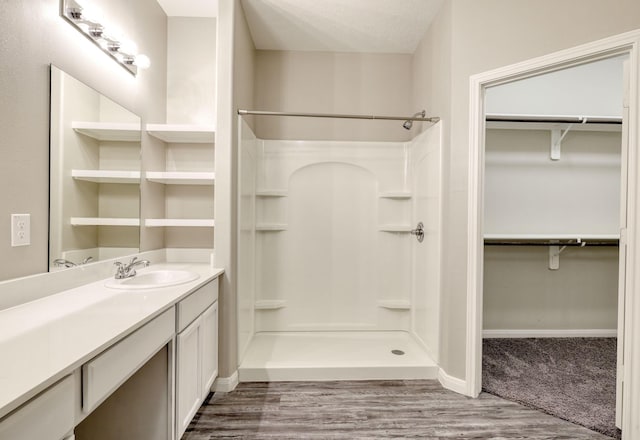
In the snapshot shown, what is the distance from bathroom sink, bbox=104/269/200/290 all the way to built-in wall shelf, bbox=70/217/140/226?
0.33 m

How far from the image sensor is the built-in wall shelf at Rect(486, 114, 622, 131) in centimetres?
269

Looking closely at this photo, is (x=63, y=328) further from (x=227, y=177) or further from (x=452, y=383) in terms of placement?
(x=452, y=383)

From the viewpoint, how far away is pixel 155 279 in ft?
6.30

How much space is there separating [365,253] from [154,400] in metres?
2.11

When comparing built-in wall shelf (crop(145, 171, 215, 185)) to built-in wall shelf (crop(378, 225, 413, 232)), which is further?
built-in wall shelf (crop(378, 225, 413, 232))

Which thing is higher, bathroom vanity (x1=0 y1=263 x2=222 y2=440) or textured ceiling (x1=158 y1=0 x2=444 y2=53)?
textured ceiling (x1=158 y1=0 x2=444 y2=53)

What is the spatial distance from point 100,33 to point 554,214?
3864 mm

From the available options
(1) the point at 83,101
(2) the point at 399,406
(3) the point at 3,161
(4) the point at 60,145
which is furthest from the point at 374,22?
(2) the point at 399,406

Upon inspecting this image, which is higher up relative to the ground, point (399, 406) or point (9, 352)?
point (9, 352)

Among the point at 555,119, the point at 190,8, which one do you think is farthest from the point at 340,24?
the point at 555,119

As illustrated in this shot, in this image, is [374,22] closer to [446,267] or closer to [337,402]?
[446,267]

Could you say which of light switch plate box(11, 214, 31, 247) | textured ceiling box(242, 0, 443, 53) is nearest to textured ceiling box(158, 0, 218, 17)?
textured ceiling box(242, 0, 443, 53)

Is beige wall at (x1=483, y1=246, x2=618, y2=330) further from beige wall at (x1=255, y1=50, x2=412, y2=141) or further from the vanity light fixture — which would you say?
the vanity light fixture

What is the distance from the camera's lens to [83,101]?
1.63 metres
